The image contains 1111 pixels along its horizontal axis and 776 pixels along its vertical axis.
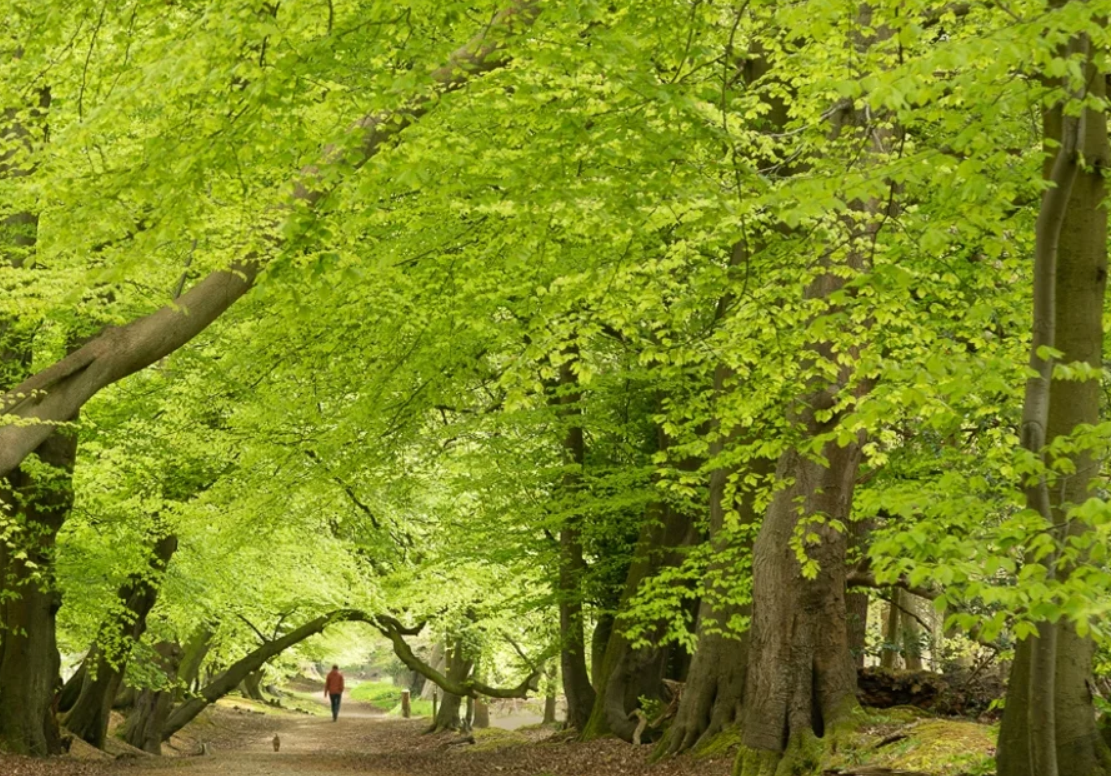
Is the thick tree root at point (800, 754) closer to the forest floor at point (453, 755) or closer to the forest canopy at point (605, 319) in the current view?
the forest canopy at point (605, 319)

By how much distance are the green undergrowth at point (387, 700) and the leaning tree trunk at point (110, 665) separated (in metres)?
29.4

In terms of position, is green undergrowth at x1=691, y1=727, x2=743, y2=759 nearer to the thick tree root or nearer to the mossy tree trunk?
the thick tree root

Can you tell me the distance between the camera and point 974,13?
10219 mm

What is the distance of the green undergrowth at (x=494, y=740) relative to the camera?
26122 mm

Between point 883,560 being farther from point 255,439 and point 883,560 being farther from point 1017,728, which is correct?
point 255,439

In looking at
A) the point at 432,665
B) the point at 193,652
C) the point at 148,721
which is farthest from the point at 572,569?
the point at 432,665

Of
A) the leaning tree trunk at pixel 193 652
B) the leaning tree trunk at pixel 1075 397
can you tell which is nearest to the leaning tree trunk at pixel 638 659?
the leaning tree trunk at pixel 1075 397

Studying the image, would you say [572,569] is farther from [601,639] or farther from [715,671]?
[715,671]

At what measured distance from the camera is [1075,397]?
7832 millimetres

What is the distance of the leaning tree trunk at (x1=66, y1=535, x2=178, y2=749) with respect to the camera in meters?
21.0

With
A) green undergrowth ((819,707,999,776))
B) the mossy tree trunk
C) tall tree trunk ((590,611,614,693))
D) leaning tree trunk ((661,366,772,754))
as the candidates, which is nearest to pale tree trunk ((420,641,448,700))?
tall tree trunk ((590,611,614,693))

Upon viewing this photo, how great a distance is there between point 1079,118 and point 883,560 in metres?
2.82

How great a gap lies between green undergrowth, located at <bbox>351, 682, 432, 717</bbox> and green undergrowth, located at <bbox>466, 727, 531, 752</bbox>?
20869 millimetres

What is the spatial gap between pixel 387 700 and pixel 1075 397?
65.8 metres
